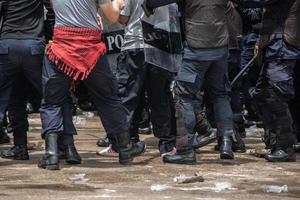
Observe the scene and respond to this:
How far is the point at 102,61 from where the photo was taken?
6.43 m

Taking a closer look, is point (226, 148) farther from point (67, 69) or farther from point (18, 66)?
point (18, 66)

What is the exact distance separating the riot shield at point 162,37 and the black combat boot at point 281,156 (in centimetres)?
130

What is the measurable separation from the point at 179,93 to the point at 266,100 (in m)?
0.91

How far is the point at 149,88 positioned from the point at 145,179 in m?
1.59

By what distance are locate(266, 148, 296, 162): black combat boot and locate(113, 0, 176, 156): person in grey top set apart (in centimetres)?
98

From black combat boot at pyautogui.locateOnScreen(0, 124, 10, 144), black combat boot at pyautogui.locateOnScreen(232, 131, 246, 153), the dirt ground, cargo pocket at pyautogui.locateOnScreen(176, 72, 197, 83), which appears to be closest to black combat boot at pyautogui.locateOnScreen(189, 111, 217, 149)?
the dirt ground

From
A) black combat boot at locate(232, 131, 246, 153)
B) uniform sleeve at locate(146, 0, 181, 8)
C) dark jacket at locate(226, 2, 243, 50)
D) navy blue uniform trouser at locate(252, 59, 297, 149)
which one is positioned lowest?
black combat boot at locate(232, 131, 246, 153)

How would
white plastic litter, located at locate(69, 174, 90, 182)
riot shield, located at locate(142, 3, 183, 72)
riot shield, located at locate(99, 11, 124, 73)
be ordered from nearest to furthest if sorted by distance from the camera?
white plastic litter, located at locate(69, 174, 90, 182) < riot shield, located at locate(142, 3, 183, 72) < riot shield, located at locate(99, 11, 124, 73)

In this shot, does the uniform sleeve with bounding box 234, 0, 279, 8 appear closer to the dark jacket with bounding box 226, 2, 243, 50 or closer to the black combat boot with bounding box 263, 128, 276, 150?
the dark jacket with bounding box 226, 2, 243, 50

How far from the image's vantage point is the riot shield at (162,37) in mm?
7117

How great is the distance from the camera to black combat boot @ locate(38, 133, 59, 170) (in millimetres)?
6320

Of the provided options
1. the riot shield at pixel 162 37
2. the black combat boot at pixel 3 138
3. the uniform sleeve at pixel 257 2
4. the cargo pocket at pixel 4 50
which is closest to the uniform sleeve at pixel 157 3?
the riot shield at pixel 162 37

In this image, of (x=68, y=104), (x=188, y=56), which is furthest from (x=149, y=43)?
(x=68, y=104)

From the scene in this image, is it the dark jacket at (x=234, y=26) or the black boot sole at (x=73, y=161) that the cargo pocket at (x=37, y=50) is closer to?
the black boot sole at (x=73, y=161)
